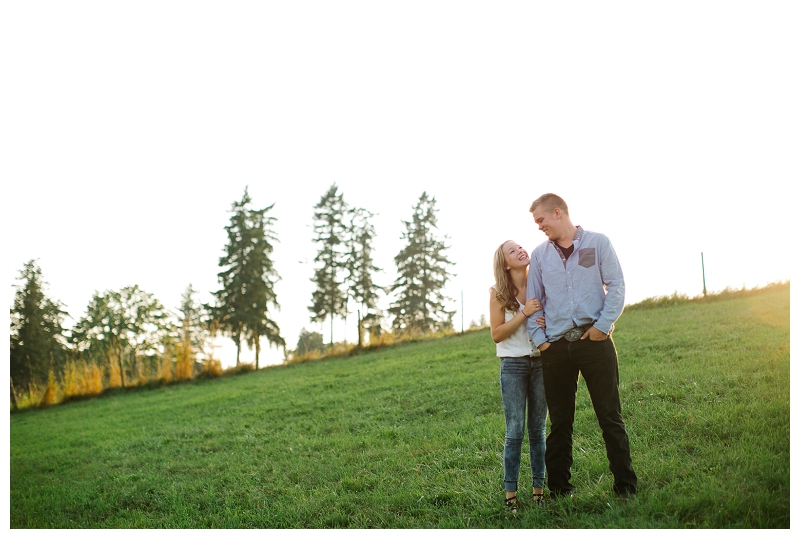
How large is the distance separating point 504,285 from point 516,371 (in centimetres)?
66

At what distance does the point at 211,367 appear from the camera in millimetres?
17312

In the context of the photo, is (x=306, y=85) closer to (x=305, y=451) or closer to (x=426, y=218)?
(x=305, y=451)

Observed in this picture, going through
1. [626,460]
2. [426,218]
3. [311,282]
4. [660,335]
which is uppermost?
[426,218]

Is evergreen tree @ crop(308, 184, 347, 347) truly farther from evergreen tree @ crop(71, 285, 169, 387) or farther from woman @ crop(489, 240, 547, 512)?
woman @ crop(489, 240, 547, 512)

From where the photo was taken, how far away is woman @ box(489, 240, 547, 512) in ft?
12.9

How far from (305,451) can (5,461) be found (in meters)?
3.15

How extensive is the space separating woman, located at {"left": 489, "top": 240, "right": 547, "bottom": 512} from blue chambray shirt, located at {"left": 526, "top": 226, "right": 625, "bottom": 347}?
11 centimetres

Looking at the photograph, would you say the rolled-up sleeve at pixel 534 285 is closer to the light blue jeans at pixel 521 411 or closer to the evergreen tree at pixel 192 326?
the light blue jeans at pixel 521 411

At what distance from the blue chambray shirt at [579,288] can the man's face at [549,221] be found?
4.5 inches

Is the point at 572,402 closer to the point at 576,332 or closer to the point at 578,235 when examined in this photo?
the point at 576,332

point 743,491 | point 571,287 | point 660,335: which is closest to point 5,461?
point 571,287

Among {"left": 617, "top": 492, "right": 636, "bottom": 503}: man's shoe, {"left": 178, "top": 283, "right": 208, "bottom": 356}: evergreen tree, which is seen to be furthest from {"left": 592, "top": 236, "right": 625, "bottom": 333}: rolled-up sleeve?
{"left": 178, "top": 283, "right": 208, "bottom": 356}: evergreen tree

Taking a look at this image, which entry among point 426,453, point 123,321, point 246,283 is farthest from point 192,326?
point 123,321

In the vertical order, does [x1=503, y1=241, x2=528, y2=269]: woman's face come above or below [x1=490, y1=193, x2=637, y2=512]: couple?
above
